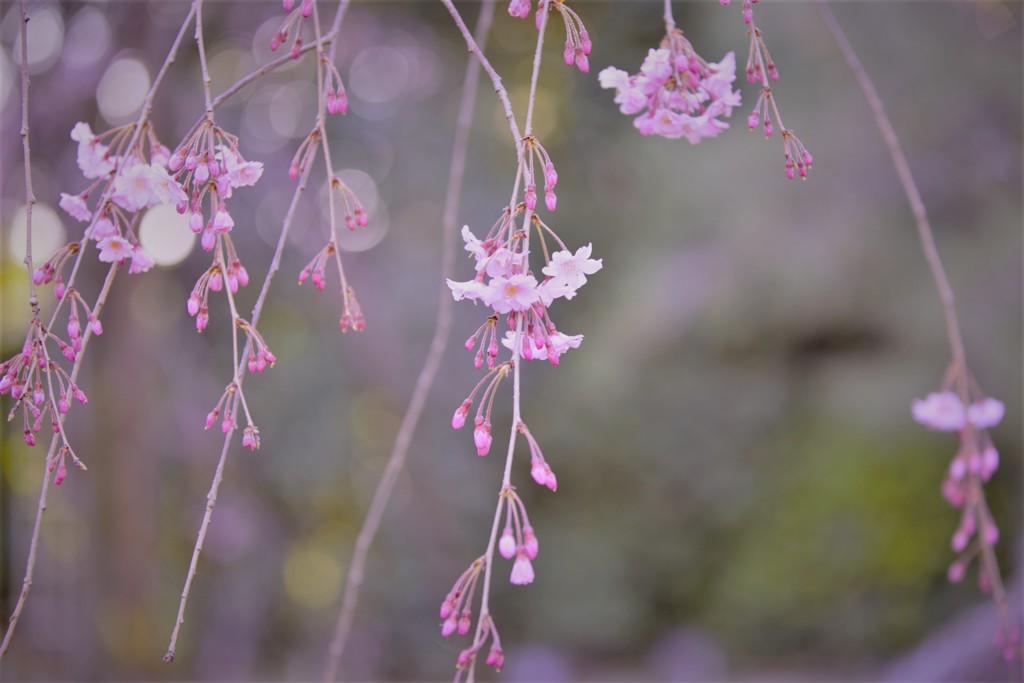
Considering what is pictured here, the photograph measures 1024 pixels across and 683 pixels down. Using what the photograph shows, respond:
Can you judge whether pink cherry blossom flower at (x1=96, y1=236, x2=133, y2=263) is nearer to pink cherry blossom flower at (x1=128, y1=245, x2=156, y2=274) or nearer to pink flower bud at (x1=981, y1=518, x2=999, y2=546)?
pink cherry blossom flower at (x1=128, y1=245, x2=156, y2=274)

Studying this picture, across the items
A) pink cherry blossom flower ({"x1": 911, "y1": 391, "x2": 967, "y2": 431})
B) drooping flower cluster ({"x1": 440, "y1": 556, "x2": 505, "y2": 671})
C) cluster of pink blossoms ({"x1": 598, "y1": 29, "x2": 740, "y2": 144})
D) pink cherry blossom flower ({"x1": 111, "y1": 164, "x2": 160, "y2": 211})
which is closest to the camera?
drooping flower cluster ({"x1": 440, "y1": 556, "x2": 505, "y2": 671})

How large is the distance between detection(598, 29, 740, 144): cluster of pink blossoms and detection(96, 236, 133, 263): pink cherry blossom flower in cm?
55

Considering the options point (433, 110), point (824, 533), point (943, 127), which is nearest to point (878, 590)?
point (824, 533)

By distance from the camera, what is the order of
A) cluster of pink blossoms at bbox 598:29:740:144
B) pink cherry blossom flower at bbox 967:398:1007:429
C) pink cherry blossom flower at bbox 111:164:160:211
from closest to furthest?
pink cherry blossom flower at bbox 111:164:160:211 < cluster of pink blossoms at bbox 598:29:740:144 < pink cherry blossom flower at bbox 967:398:1007:429

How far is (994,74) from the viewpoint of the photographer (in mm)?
3719

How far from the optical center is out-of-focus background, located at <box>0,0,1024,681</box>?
3.45 metres

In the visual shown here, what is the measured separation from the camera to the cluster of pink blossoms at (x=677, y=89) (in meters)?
0.89

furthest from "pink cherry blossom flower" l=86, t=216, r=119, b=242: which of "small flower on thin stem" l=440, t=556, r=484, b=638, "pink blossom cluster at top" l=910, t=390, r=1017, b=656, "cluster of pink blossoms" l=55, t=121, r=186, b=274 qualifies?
"pink blossom cluster at top" l=910, t=390, r=1017, b=656

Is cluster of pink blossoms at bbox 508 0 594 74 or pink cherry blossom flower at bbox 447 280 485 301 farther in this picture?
cluster of pink blossoms at bbox 508 0 594 74

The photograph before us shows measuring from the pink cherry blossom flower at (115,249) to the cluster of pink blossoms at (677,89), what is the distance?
553 mm

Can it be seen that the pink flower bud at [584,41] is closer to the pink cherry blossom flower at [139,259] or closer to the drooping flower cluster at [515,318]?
the drooping flower cluster at [515,318]

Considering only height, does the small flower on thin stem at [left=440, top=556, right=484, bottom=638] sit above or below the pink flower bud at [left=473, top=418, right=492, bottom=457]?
below

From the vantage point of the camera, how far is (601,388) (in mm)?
4336

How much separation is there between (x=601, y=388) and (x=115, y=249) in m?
3.68
